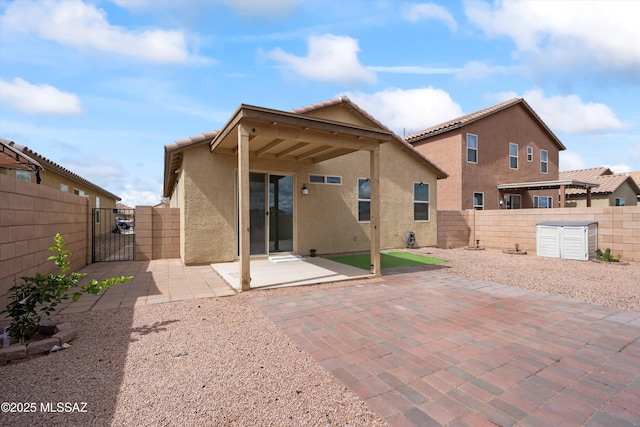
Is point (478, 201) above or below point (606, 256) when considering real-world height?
above

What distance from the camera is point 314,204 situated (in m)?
9.46

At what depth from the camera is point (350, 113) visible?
1052 cm

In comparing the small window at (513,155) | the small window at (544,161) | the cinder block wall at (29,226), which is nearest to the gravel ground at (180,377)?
the cinder block wall at (29,226)

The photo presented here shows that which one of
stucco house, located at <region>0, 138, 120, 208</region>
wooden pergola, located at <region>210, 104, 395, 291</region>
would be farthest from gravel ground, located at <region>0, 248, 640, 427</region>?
stucco house, located at <region>0, 138, 120, 208</region>

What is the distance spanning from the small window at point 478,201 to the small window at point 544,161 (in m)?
6.31

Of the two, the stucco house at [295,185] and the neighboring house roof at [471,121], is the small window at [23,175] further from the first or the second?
the neighboring house roof at [471,121]

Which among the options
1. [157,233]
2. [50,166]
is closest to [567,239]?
[157,233]

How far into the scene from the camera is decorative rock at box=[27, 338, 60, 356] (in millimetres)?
2962

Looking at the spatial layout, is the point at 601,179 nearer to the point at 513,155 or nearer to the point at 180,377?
the point at 513,155

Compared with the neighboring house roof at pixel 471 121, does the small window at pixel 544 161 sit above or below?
below

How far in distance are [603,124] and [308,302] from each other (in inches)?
2132

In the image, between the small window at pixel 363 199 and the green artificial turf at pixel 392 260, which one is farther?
the small window at pixel 363 199

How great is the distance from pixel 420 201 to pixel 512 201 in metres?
9.05

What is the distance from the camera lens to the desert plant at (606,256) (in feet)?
29.0
